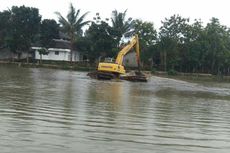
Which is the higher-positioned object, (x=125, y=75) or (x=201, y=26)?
(x=201, y=26)

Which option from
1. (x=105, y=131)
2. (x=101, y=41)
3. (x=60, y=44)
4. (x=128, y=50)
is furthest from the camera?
(x=60, y=44)

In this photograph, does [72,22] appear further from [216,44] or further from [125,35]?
[216,44]

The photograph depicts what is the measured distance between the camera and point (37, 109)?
12.8 metres

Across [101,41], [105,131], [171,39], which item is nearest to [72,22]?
[101,41]

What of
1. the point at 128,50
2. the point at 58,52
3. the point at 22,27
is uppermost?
the point at 22,27

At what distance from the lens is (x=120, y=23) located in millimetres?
64688

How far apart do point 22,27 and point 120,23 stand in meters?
13.0

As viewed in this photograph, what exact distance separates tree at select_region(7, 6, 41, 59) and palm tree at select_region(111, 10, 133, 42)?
1027 centimetres

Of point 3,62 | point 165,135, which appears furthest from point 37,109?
point 3,62

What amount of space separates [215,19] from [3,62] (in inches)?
1157

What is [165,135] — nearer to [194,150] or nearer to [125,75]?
[194,150]

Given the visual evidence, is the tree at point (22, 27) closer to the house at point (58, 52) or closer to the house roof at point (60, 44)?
the house roof at point (60, 44)

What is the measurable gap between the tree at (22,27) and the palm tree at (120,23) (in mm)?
10271

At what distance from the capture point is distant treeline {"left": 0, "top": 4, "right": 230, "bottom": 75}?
2501 inches
